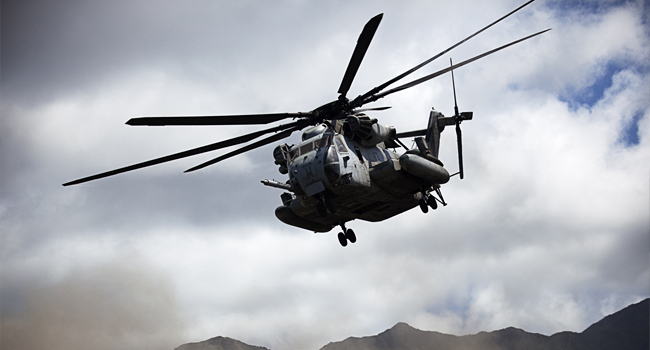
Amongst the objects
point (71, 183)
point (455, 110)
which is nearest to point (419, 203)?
point (455, 110)

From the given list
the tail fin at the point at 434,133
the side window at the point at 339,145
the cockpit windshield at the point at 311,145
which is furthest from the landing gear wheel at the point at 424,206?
the cockpit windshield at the point at 311,145

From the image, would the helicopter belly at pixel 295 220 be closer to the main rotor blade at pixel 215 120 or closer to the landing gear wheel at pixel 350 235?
the landing gear wheel at pixel 350 235

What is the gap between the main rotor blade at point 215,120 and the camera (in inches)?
611

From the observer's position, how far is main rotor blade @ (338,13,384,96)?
1511cm

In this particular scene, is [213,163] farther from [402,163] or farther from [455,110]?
[455,110]

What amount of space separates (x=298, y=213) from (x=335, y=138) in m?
3.94

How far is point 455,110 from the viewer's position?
953 inches

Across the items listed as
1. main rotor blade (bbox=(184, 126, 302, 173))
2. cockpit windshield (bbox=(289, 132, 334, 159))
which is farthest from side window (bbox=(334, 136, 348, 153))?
main rotor blade (bbox=(184, 126, 302, 173))

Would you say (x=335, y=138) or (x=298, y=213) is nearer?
(x=335, y=138)

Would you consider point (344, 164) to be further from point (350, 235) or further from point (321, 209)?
point (350, 235)

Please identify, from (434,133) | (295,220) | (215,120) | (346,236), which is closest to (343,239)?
(346,236)

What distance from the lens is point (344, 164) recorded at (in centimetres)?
1938

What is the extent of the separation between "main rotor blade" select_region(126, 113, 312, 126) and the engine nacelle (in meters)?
2.45

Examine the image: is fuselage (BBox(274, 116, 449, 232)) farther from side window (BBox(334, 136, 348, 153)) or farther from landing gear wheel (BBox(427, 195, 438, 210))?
landing gear wheel (BBox(427, 195, 438, 210))
